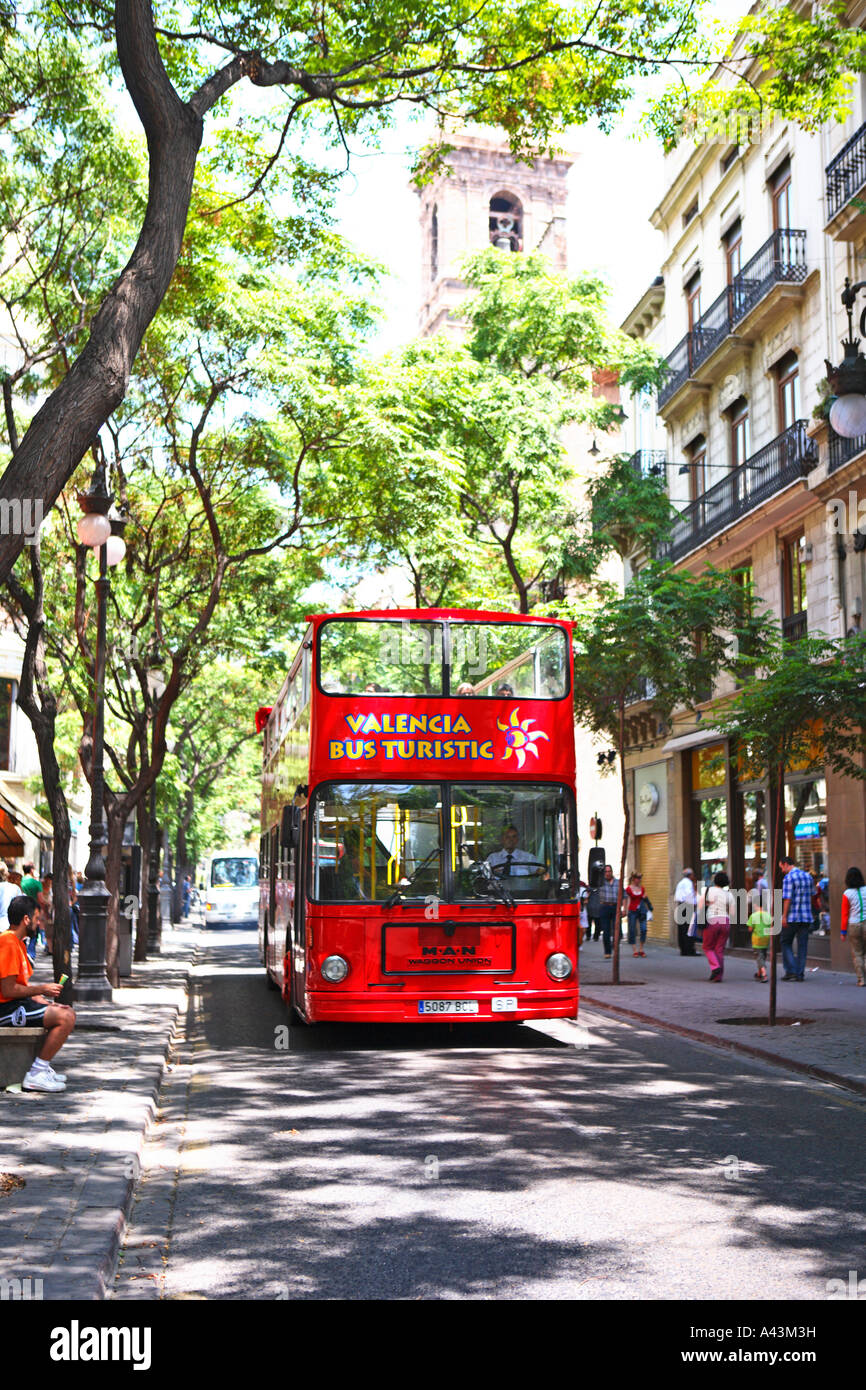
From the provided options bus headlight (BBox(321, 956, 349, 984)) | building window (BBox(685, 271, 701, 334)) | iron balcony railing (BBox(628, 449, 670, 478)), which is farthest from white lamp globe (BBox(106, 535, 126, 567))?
building window (BBox(685, 271, 701, 334))

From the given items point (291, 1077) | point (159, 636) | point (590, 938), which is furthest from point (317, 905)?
point (590, 938)

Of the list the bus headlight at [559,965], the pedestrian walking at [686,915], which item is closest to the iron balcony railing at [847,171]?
the pedestrian walking at [686,915]

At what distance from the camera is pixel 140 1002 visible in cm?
1819

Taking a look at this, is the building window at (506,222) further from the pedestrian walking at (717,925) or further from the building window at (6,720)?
the pedestrian walking at (717,925)

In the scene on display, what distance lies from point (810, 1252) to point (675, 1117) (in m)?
3.78

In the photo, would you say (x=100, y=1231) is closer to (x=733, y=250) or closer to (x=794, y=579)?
(x=794, y=579)

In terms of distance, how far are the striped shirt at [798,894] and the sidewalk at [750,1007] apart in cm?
103

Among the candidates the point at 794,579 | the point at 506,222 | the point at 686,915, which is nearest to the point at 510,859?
the point at 794,579

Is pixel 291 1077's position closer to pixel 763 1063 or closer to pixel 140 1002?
pixel 763 1063

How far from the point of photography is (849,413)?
11.6 meters

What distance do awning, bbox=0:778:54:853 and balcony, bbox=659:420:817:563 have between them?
1701 centimetres

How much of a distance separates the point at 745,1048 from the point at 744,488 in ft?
58.9

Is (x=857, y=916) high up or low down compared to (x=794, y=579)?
down

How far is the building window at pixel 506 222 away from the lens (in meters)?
70.6
